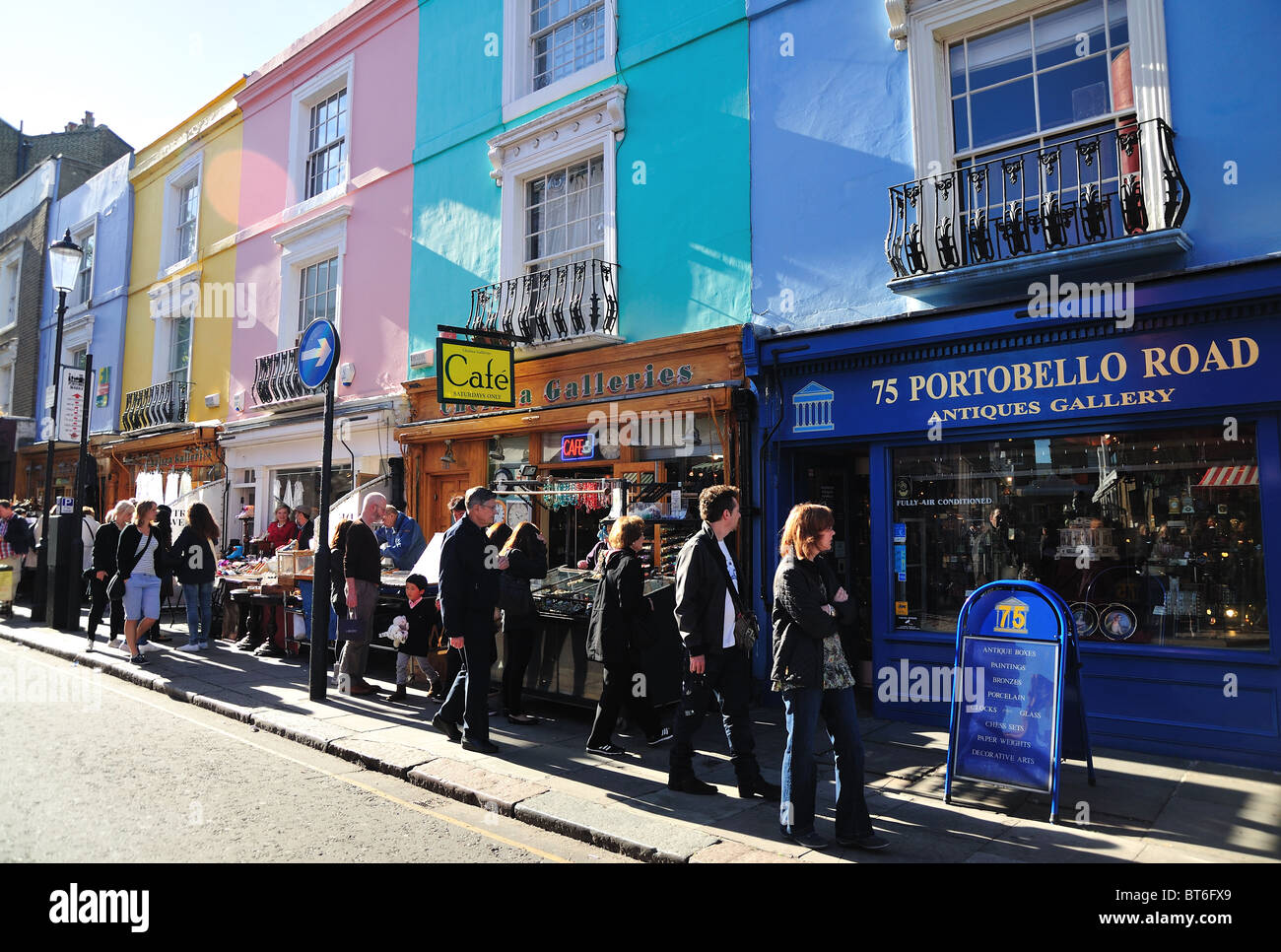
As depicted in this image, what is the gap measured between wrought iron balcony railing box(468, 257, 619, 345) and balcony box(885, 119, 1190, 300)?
3534 mm

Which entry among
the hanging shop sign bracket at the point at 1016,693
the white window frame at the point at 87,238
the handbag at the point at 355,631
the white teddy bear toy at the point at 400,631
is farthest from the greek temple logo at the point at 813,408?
the white window frame at the point at 87,238

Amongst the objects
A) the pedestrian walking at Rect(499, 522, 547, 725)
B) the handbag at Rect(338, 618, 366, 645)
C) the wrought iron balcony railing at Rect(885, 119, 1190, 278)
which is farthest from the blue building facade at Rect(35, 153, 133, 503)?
the wrought iron balcony railing at Rect(885, 119, 1190, 278)

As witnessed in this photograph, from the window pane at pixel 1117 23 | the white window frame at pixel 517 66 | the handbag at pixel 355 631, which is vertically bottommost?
the handbag at pixel 355 631

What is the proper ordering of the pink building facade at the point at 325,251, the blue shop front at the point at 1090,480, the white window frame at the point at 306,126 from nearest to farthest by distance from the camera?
the blue shop front at the point at 1090,480
the pink building facade at the point at 325,251
the white window frame at the point at 306,126

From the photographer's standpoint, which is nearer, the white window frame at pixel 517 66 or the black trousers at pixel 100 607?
the black trousers at pixel 100 607

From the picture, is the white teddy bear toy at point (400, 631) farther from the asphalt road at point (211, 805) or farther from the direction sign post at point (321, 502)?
the asphalt road at point (211, 805)

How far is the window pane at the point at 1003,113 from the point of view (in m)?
7.39

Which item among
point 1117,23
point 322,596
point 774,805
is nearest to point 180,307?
point 322,596

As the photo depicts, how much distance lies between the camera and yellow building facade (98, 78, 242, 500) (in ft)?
54.3

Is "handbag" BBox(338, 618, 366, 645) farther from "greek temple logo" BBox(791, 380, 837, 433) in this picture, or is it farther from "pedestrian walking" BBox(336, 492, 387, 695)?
"greek temple logo" BBox(791, 380, 837, 433)

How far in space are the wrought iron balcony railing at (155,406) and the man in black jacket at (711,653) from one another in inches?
616

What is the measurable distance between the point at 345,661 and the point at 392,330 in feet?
20.4

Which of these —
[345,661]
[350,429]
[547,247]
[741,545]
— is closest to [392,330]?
[350,429]
